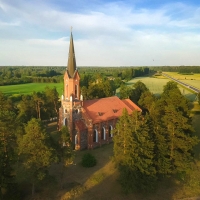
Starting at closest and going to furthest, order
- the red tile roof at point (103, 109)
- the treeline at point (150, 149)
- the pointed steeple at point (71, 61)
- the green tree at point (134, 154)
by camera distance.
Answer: the green tree at point (134, 154)
the treeline at point (150, 149)
the pointed steeple at point (71, 61)
the red tile roof at point (103, 109)

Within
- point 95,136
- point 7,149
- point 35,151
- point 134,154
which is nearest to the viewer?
point 35,151

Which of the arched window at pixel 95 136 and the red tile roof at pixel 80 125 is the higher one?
the red tile roof at pixel 80 125

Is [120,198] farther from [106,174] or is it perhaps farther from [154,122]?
[154,122]

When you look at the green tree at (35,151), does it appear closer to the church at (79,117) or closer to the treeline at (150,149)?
the treeline at (150,149)

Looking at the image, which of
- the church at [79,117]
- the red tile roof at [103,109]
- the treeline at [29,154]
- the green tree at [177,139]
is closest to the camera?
the treeline at [29,154]

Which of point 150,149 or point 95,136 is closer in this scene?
point 150,149

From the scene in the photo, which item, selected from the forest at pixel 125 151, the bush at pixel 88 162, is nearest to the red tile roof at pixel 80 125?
the bush at pixel 88 162

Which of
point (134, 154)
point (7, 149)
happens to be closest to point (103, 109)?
point (134, 154)

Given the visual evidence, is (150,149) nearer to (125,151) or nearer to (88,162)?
(125,151)
